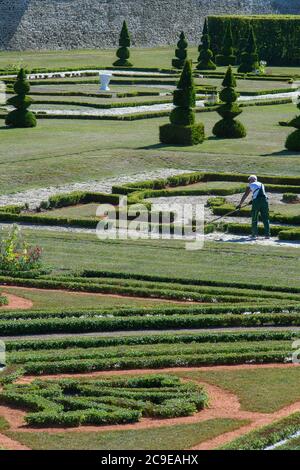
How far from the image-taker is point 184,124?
43938 millimetres

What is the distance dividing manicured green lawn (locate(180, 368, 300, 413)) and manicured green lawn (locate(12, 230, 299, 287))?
6.16 meters

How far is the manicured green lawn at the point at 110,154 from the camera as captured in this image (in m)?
37.9

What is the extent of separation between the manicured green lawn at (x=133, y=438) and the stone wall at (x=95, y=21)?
68879 millimetres

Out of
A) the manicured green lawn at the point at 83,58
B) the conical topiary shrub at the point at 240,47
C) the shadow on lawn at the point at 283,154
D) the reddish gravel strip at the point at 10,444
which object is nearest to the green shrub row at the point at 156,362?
the reddish gravel strip at the point at 10,444

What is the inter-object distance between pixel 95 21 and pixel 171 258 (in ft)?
215

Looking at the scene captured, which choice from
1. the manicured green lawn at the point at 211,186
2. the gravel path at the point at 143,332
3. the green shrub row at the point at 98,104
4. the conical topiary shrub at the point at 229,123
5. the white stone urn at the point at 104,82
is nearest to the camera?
the gravel path at the point at 143,332

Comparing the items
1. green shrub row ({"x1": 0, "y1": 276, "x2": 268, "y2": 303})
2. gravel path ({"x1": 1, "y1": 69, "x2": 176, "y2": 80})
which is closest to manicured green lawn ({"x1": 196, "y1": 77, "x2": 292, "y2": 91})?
gravel path ({"x1": 1, "y1": 69, "x2": 176, "y2": 80})

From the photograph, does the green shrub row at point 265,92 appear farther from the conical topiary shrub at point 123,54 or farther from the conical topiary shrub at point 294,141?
the conical topiary shrub at point 294,141

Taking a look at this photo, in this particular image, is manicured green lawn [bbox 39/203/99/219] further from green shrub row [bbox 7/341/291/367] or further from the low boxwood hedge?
green shrub row [bbox 7/341/291/367]

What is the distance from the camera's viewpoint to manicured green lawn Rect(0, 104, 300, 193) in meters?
37.9

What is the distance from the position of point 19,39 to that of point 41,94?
26467mm

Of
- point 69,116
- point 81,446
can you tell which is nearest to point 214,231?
point 81,446

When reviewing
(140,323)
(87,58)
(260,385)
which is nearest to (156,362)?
(260,385)

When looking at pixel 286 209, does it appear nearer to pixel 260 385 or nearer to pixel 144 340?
pixel 144 340
